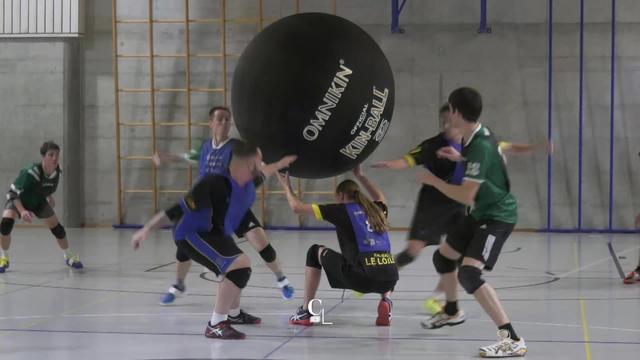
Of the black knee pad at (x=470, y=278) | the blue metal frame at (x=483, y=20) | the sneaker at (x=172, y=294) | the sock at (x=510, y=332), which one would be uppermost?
the blue metal frame at (x=483, y=20)

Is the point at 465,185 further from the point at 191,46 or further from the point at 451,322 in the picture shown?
the point at 191,46

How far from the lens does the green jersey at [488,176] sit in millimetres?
4988

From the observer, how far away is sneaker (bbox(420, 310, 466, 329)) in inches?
231

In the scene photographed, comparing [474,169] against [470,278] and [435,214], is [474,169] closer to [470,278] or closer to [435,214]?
[470,278]

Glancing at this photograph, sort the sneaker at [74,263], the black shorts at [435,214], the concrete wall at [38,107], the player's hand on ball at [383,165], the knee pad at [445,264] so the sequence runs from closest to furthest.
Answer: the player's hand on ball at [383,165] → the knee pad at [445,264] → the black shorts at [435,214] → the sneaker at [74,263] → the concrete wall at [38,107]

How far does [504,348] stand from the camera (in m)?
4.91

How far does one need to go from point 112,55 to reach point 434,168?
8.77 m

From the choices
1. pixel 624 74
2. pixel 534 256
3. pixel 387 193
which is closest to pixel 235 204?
pixel 534 256

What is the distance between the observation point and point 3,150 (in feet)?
45.8

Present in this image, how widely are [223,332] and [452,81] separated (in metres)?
8.44

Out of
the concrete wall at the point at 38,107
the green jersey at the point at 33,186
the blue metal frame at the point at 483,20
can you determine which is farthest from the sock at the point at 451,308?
the concrete wall at the point at 38,107

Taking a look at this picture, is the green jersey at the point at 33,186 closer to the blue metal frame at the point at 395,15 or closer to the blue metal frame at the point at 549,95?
the blue metal frame at the point at 395,15

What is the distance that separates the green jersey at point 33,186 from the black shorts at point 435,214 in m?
3.96

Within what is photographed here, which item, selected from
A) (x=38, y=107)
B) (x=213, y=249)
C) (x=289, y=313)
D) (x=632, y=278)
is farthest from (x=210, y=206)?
(x=38, y=107)
